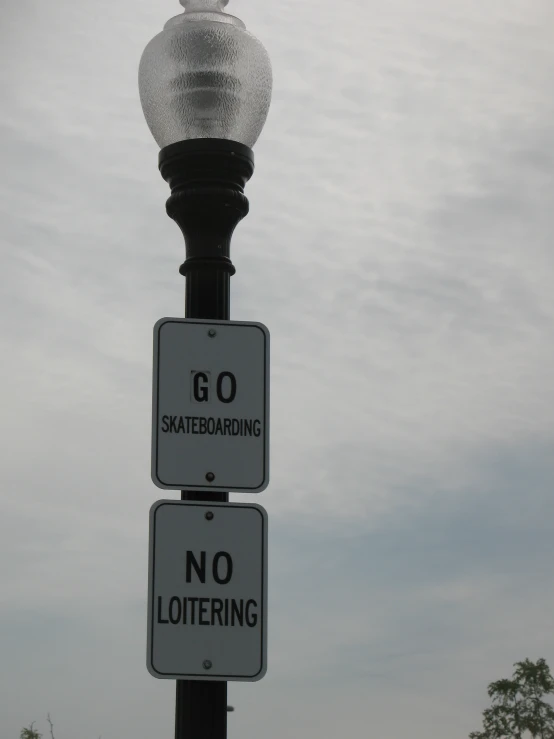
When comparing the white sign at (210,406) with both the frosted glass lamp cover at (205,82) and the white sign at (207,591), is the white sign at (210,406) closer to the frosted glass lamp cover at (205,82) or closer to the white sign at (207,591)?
the white sign at (207,591)

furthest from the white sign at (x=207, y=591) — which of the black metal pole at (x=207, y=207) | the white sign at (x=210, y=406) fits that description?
the black metal pole at (x=207, y=207)

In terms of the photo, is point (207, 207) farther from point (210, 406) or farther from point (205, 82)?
point (210, 406)

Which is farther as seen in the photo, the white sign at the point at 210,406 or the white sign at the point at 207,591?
the white sign at the point at 210,406

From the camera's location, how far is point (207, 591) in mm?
3906

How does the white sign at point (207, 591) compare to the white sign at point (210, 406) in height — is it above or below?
below

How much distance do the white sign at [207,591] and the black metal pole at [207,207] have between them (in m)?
0.85

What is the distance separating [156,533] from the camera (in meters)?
3.92

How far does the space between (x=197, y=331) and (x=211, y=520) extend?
70cm

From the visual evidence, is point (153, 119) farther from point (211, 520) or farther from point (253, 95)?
point (211, 520)

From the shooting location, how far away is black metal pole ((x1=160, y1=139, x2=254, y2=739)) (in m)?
4.53

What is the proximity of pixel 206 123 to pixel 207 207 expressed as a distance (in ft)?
1.17

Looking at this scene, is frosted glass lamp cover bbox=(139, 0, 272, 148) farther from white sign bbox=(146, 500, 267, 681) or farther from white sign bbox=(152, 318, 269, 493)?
white sign bbox=(146, 500, 267, 681)

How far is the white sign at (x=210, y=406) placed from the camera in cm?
405

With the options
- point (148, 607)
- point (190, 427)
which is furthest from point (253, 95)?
point (148, 607)
